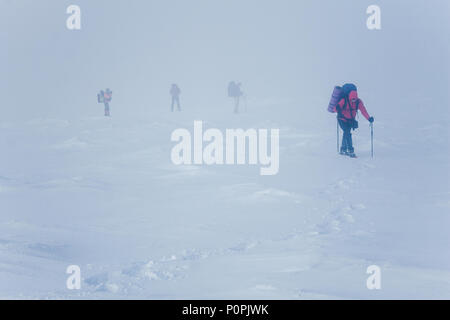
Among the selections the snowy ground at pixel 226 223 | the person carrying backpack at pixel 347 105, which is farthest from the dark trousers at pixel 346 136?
the snowy ground at pixel 226 223

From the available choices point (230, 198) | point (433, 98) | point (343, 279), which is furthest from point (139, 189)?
point (433, 98)

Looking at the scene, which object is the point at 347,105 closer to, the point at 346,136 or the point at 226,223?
the point at 346,136

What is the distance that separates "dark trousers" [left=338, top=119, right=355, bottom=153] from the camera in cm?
1025

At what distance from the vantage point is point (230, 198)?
26.4 ft

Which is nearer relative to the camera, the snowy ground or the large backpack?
the snowy ground

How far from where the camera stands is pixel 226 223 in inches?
266

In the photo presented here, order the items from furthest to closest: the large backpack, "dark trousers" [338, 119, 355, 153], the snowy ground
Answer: "dark trousers" [338, 119, 355, 153], the large backpack, the snowy ground

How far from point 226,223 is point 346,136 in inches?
185

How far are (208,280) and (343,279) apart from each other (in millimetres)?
1065

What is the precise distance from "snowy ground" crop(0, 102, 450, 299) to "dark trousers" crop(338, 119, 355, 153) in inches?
10.7

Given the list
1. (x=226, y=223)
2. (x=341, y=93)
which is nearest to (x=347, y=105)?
(x=341, y=93)

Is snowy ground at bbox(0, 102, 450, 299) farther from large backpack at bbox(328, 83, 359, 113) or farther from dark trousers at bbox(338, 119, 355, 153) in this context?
large backpack at bbox(328, 83, 359, 113)

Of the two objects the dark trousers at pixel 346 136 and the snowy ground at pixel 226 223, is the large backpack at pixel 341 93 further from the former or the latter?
the snowy ground at pixel 226 223

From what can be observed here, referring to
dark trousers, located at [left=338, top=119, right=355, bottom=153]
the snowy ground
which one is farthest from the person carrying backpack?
the snowy ground
